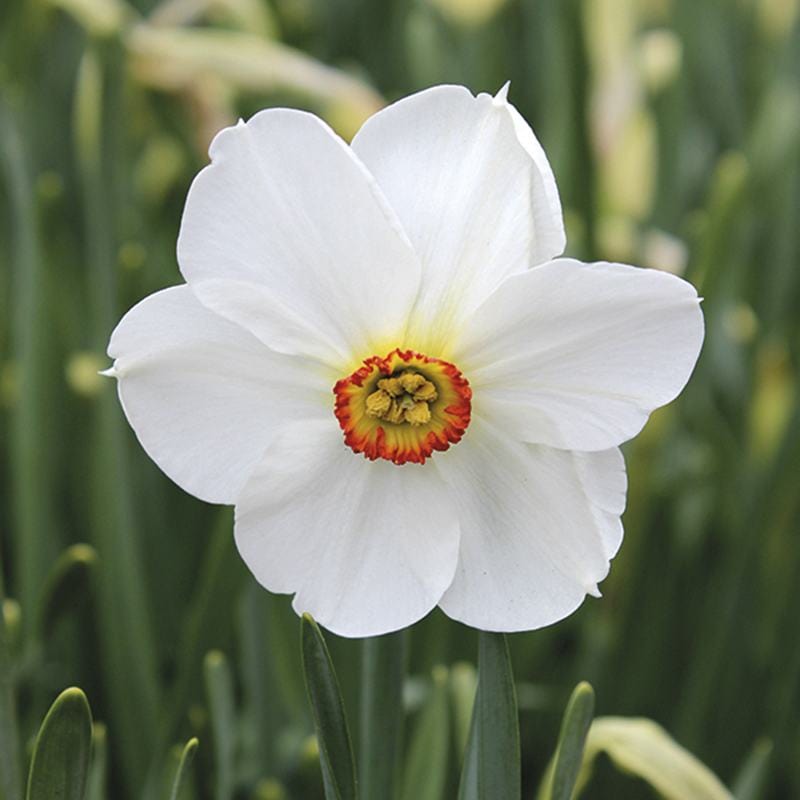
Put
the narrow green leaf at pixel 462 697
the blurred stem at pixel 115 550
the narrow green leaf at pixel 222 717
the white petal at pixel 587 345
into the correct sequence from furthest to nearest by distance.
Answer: the blurred stem at pixel 115 550
the narrow green leaf at pixel 462 697
the narrow green leaf at pixel 222 717
the white petal at pixel 587 345

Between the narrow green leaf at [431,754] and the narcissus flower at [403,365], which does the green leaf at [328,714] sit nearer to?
the narcissus flower at [403,365]

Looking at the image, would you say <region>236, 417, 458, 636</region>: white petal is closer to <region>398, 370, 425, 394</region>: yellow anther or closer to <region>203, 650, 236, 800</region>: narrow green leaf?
<region>398, 370, 425, 394</region>: yellow anther

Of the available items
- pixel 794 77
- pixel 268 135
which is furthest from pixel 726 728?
pixel 794 77

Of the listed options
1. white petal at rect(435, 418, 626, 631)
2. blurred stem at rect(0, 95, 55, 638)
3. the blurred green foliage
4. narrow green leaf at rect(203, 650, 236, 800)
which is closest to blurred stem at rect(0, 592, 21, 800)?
the blurred green foliage

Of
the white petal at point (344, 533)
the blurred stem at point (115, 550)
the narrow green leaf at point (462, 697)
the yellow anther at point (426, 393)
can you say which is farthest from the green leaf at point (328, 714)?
the blurred stem at point (115, 550)

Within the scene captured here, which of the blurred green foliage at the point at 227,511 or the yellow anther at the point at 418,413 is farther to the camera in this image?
the blurred green foliage at the point at 227,511

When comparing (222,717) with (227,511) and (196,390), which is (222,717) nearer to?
(227,511)

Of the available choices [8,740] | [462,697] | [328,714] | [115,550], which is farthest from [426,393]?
[115,550]
